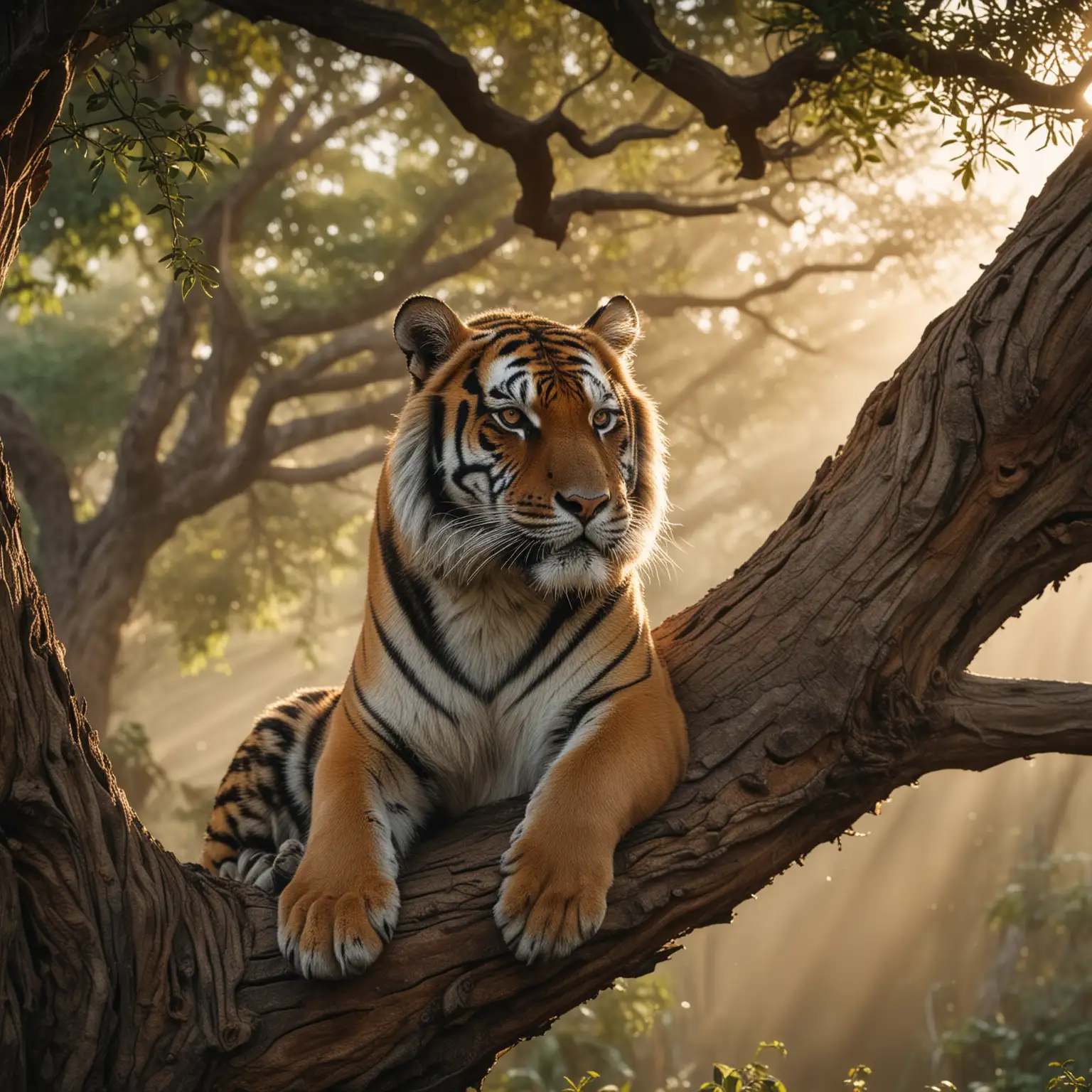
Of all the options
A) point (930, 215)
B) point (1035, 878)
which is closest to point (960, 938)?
point (1035, 878)

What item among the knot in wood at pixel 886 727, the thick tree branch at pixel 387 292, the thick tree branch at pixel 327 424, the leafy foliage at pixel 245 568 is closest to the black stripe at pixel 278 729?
the knot in wood at pixel 886 727

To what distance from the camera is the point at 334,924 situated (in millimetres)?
2531

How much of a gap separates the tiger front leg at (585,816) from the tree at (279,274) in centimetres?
610

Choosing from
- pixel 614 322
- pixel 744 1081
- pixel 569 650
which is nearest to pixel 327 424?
pixel 614 322

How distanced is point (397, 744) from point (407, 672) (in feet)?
0.61

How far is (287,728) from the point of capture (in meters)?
3.89

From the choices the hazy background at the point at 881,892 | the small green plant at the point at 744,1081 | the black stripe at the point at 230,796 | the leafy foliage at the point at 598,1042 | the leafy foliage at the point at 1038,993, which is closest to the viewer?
the small green plant at the point at 744,1081

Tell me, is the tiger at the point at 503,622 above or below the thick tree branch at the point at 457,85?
below

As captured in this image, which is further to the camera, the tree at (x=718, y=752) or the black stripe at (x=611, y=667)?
the black stripe at (x=611, y=667)

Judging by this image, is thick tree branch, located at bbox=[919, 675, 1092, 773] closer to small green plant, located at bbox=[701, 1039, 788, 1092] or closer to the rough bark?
the rough bark

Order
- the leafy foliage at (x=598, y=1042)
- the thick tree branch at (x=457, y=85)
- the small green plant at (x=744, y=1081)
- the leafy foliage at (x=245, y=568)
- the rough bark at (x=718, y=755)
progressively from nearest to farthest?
the rough bark at (x=718, y=755) → the small green plant at (x=744, y=1081) → the thick tree branch at (x=457, y=85) → the leafy foliage at (x=598, y=1042) → the leafy foliage at (x=245, y=568)

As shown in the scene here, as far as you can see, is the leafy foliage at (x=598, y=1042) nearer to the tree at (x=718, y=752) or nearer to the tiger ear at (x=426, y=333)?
the tree at (x=718, y=752)

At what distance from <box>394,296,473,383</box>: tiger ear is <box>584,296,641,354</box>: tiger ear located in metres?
0.40

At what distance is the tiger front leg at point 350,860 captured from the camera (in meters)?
2.51
